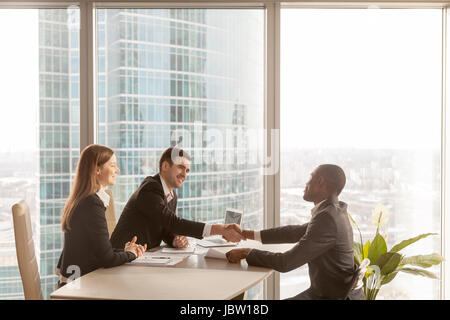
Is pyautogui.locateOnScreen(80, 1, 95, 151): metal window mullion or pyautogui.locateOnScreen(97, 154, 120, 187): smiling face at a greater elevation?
pyautogui.locateOnScreen(80, 1, 95, 151): metal window mullion

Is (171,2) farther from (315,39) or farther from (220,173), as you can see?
(220,173)

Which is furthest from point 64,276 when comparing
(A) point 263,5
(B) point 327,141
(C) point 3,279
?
(A) point 263,5

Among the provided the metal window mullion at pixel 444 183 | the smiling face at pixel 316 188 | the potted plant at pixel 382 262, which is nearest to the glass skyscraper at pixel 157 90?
the potted plant at pixel 382 262

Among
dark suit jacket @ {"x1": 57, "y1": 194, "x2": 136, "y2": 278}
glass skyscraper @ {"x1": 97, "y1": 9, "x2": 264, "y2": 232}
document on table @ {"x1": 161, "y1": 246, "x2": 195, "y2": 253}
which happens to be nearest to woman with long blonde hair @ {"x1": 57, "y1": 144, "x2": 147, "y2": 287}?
dark suit jacket @ {"x1": 57, "y1": 194, "x2": 136, "y2": 278}

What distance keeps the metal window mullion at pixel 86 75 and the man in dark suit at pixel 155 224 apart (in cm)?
105

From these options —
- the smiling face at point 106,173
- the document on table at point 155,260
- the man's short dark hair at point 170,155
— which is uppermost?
the man's short dark hair at point 170,155

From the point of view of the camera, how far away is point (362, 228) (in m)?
3.53

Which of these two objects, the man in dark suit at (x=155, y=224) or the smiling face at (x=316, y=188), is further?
the man in dark suit at (x=155, y=224)

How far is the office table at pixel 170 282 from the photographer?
173cm

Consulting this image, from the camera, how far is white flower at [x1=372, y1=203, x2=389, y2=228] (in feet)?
10.5

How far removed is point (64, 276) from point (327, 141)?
7.78ft

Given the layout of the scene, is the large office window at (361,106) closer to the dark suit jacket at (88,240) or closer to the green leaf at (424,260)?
the green leaf at (424,260)

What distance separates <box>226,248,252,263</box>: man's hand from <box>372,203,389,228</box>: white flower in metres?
1.39

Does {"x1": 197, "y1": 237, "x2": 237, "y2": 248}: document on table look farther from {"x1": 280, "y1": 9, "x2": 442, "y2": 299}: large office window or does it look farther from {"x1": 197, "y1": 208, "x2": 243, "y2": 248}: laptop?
{"x1": 280, "y1": 9, "x2": 442, "y2": 299}: large office window
